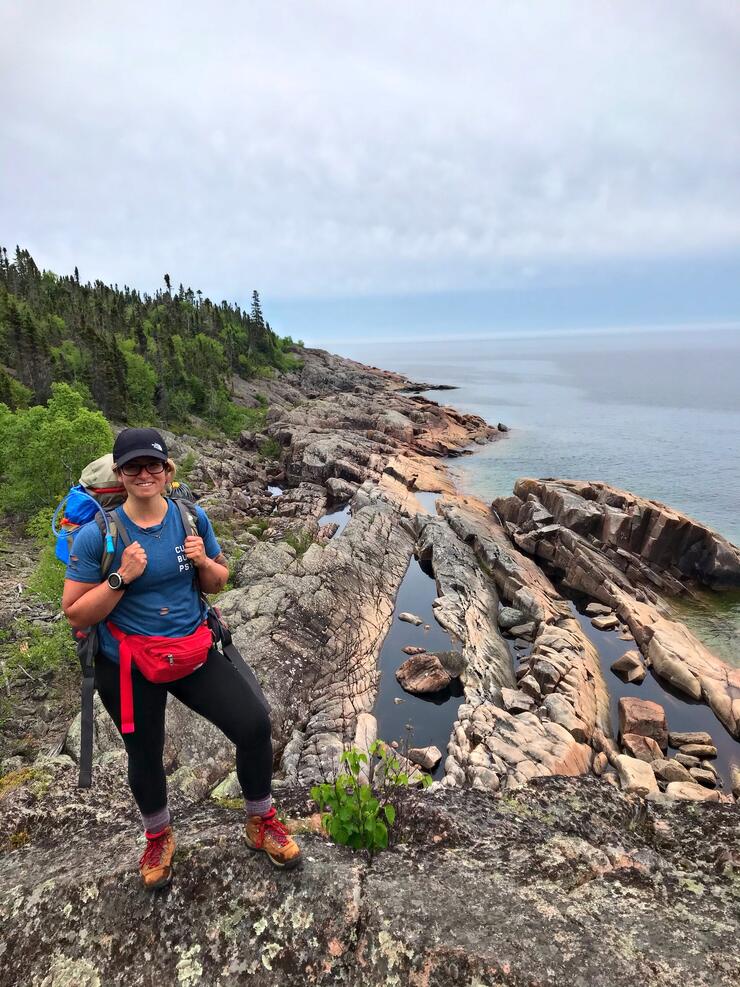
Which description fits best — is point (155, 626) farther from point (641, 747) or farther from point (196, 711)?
point (641, 747)

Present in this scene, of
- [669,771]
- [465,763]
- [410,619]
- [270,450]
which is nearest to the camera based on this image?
[465,763]

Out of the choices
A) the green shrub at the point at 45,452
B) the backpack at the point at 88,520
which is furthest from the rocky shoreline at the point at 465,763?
the green shrub at the point at 45,452

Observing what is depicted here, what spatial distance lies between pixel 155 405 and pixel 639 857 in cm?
7220

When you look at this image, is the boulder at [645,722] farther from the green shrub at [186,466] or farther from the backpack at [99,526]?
the green shrub at [186,466]

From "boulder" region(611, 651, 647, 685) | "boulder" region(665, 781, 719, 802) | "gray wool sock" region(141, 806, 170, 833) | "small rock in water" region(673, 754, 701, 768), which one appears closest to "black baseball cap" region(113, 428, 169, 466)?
"gray wool sock" region(141, 806, 170, 833)

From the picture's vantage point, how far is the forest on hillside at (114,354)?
187 feet

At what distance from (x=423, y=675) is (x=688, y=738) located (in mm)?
8775

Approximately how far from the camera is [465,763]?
13.1 meters

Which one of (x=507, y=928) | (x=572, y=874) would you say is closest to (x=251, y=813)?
(x=507, y=928)

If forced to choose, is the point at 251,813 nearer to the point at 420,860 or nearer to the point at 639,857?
the point at 420,860

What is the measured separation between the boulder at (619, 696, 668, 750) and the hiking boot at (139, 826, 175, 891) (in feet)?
53.0

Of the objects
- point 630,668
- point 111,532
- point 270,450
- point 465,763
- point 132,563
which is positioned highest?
point 111,532

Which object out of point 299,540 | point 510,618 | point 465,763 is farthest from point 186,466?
point 465,763

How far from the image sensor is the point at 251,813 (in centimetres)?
427
